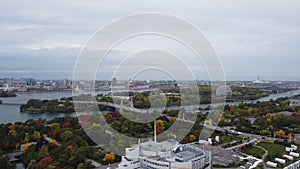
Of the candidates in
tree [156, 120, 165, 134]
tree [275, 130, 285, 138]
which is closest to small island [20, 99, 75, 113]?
tree [156, 120, 165, 134]

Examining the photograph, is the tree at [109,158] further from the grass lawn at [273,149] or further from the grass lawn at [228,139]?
the grass lawn at [273,149]

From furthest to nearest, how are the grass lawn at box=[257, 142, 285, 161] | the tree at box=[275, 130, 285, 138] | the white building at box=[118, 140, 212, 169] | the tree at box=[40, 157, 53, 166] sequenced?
the tree at box=[275, 130, 285, 138] → the grass lawn at box=[257, 142, 285, 161] → the tree at box=[40, 157, 53, 166] → the white building at box=[118, 140, 212, 169]

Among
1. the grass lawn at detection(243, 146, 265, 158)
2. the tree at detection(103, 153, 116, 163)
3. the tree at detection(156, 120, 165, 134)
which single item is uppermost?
the tree at detection(156, 120, 165, 134)

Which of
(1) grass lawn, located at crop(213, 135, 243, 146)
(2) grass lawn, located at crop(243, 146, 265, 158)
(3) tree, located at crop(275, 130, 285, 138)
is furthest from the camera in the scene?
(3) tree, located at crop(275, 130, 285, 138)

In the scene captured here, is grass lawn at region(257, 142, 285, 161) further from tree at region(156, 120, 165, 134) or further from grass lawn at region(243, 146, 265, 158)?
tree at region(156, 120, 165, 134)

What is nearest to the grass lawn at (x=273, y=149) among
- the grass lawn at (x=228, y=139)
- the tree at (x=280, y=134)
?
the grass lawn at (x=228, y=139)

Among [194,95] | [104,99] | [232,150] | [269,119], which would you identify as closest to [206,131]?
[232,150]

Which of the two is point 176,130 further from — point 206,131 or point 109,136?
point 109,136
